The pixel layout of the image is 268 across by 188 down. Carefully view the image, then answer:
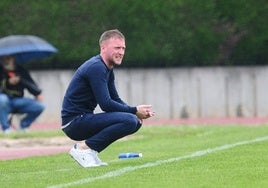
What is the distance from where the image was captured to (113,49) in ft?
40.5

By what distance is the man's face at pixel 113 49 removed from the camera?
12336mm

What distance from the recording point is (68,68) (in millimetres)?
27828

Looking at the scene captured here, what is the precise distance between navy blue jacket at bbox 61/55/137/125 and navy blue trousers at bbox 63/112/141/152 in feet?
0.30

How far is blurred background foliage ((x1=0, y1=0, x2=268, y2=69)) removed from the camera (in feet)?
90.2

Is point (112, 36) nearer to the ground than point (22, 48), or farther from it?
farther from it

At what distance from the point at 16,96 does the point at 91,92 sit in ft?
32.7

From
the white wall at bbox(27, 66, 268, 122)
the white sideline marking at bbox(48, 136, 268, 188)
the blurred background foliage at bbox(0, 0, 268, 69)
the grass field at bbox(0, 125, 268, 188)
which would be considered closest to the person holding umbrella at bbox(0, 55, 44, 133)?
the grass field at bbox(0, 125, 268, 188)

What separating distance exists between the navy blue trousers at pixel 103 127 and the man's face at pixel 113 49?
1.98ft

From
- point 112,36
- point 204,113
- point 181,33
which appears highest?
point 112,36

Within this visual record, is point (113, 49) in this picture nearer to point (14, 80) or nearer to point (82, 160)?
point (82, 160)

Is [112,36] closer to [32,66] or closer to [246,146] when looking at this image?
[246,146]

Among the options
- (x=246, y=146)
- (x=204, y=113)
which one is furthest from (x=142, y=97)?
(x=246, y=146)

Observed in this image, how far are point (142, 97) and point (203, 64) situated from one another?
1.77 m

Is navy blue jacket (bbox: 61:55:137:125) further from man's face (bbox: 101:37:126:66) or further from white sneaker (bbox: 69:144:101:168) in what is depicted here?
white sneaker (bbox: 69:144:101:168)
